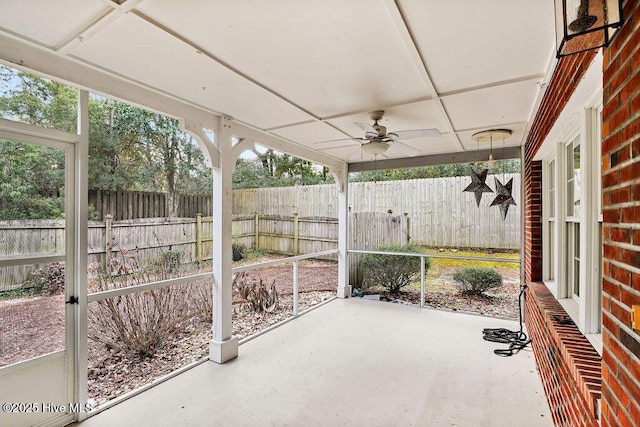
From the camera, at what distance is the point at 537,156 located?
3.30m

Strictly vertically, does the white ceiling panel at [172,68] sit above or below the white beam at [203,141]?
above

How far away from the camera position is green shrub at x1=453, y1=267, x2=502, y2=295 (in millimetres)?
4922

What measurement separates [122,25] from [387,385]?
3139 millimetres

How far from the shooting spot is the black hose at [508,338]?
Answer: 338 cm

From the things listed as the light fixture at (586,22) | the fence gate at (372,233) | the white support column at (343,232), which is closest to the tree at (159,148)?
the white support column at (343,232)

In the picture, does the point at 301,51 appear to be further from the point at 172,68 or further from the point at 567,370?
the point at 567,370

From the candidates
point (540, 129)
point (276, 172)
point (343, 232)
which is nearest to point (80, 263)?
point (540, 129)

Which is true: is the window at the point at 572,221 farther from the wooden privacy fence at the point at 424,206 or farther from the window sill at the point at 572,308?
the wooden privacy fence at the point at 424,206

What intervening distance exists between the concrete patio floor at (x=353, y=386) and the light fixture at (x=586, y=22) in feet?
7.77

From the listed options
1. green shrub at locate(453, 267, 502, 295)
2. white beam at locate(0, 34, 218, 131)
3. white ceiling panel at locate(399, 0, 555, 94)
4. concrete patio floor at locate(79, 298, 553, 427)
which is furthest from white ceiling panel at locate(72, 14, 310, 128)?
green shrub at locate(453, 267, 502, 295)

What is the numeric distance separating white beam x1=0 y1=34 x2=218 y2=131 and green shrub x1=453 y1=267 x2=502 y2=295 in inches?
178

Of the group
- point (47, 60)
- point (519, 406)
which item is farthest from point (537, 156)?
point (47, 60)

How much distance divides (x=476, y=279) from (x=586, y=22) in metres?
4.62

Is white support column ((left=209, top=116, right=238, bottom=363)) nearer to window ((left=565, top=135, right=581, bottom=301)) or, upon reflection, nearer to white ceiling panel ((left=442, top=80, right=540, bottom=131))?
white ceiling panel ((left=442, top=80, right=540, bottom=131))
